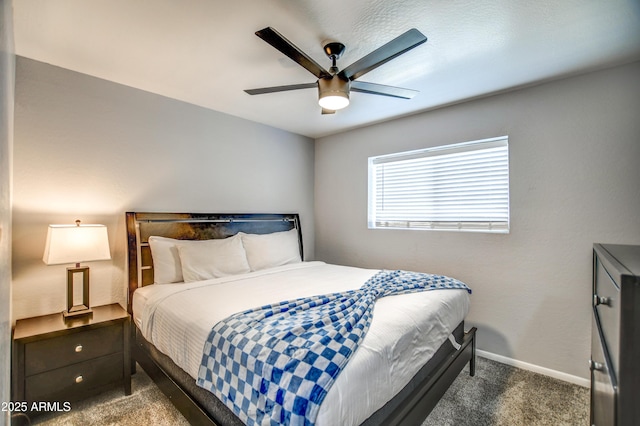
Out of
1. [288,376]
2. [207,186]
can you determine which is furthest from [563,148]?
[207,186]

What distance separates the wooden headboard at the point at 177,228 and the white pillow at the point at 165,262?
0.35 ft

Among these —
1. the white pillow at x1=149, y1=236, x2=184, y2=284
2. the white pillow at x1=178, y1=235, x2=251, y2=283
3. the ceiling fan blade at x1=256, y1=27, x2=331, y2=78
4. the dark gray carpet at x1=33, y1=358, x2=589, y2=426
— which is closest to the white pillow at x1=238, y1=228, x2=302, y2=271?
the white pillow at x1=178, y1=235, x2=251, y2=283

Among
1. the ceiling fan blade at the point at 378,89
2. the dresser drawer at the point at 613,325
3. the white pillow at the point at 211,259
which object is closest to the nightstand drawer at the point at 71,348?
the white pillow at the point at 211,259

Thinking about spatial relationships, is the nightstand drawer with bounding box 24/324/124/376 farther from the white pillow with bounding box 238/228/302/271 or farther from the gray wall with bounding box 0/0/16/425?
the white pillow with bounding box 238/228/302/271

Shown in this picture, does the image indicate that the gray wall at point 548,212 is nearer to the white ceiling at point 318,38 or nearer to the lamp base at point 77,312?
the white ceiling at point 318,38

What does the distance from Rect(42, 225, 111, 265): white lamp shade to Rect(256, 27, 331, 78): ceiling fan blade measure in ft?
6.07

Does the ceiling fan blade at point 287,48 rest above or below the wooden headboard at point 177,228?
above

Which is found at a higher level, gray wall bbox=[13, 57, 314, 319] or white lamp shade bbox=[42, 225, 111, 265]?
gray wall bbox=[13, 57, 314, 319]

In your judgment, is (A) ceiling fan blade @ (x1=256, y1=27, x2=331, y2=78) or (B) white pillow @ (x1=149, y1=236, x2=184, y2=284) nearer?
(A) ceiling fan blade @ (x1=256, y1=27, x2=331, y2=78)

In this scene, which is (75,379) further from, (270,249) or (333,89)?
(333,89)

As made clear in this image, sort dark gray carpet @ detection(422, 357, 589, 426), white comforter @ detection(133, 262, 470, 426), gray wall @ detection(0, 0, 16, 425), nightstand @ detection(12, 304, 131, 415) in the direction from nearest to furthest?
gray wall @ detection(0, 0, 16, 425), white comforter @ detection(133, 262, 470, 426), nightstand @ detection(12, 304, 131, 415), dark gray carpet @ detection(422, 357, 589, 426)

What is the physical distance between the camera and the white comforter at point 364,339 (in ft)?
4.12

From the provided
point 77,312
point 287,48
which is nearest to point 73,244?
point 77,312

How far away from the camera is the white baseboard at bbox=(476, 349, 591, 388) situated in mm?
2404
